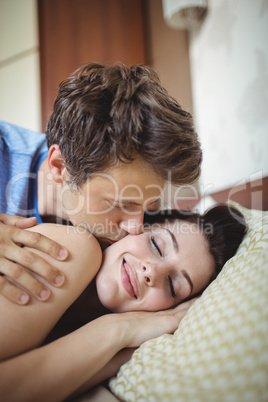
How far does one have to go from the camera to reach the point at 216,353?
67 centimetres

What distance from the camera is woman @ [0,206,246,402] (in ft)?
2.32

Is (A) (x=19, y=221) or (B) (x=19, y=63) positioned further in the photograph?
(B) (x=19, y=63)

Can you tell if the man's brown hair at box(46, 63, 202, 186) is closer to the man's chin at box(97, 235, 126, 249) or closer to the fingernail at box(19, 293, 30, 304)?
the man's chin at box(97, 235, 126, 249)

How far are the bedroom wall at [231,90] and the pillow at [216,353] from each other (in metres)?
1.02

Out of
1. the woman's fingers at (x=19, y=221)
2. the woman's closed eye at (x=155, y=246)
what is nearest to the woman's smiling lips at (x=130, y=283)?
the woman's closed eye at (x=155, y=246)

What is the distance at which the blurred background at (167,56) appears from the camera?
6.65 feet

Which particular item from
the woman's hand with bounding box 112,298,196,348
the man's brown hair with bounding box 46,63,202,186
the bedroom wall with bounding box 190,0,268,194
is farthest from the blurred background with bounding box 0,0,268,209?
the woman's hand with bounding box 112,298,196,348

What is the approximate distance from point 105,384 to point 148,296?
0.28 m

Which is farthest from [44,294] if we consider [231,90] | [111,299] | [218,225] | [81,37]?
[81,37]

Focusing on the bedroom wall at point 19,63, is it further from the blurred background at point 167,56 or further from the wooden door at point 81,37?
the wooden door at point 81,37

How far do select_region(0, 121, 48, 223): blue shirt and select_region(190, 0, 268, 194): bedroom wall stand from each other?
107cm

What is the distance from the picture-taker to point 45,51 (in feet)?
8.79

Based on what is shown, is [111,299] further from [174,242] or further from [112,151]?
[112,151]

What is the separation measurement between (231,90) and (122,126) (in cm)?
143
